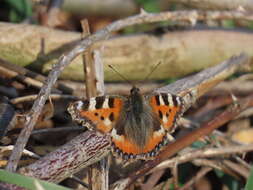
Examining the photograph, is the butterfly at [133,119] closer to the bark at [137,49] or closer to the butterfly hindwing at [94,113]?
the butterfly hindwing at [94,113]

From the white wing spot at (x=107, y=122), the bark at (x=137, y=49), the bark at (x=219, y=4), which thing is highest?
the bark at (x=219, y=4)

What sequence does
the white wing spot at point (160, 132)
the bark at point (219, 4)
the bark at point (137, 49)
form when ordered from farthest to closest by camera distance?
the bark at point (137, 49)
the bark at point (219, 4)
the white wing spot at point (160, 132)

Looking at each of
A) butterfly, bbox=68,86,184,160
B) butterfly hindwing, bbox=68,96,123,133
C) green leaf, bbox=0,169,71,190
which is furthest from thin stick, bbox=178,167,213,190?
green leaf, bbox=0,169,71,190

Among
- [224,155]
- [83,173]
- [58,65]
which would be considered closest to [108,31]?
[58,65]

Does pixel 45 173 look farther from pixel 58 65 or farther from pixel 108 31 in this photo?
pixel 108 31

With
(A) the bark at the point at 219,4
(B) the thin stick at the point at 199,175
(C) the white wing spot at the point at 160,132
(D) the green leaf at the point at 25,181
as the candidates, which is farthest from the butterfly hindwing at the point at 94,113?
(A) the bark at the point at 219,4

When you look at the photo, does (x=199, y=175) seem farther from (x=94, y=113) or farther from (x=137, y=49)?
(x=94, y=113)

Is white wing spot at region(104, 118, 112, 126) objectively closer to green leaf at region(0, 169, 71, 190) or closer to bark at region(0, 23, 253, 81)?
green leaf at region(0, 169, 71, 190)
